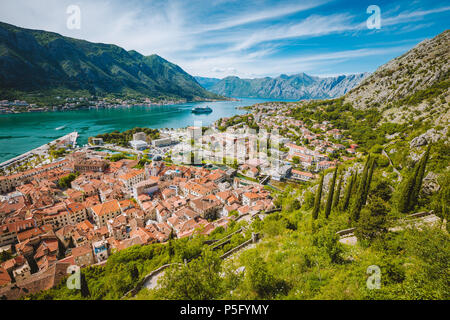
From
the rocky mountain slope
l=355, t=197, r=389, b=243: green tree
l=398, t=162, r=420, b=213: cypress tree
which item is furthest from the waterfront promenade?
the rocky mountain slope

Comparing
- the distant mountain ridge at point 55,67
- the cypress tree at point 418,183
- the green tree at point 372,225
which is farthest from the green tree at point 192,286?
the distant mountain ridge at point 55,67

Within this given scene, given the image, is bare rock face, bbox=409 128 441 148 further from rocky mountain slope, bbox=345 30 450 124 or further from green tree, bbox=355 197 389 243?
rocky mountain slope, bbox=345 30 450 124

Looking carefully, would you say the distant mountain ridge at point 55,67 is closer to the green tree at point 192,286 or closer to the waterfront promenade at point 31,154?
the waterfront promenade at point 31,154

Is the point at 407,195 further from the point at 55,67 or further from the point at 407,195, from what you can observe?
the point at 55,67

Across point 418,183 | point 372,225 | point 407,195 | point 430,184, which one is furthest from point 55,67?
point 430,184

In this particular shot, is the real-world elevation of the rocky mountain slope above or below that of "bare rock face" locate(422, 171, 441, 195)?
above
